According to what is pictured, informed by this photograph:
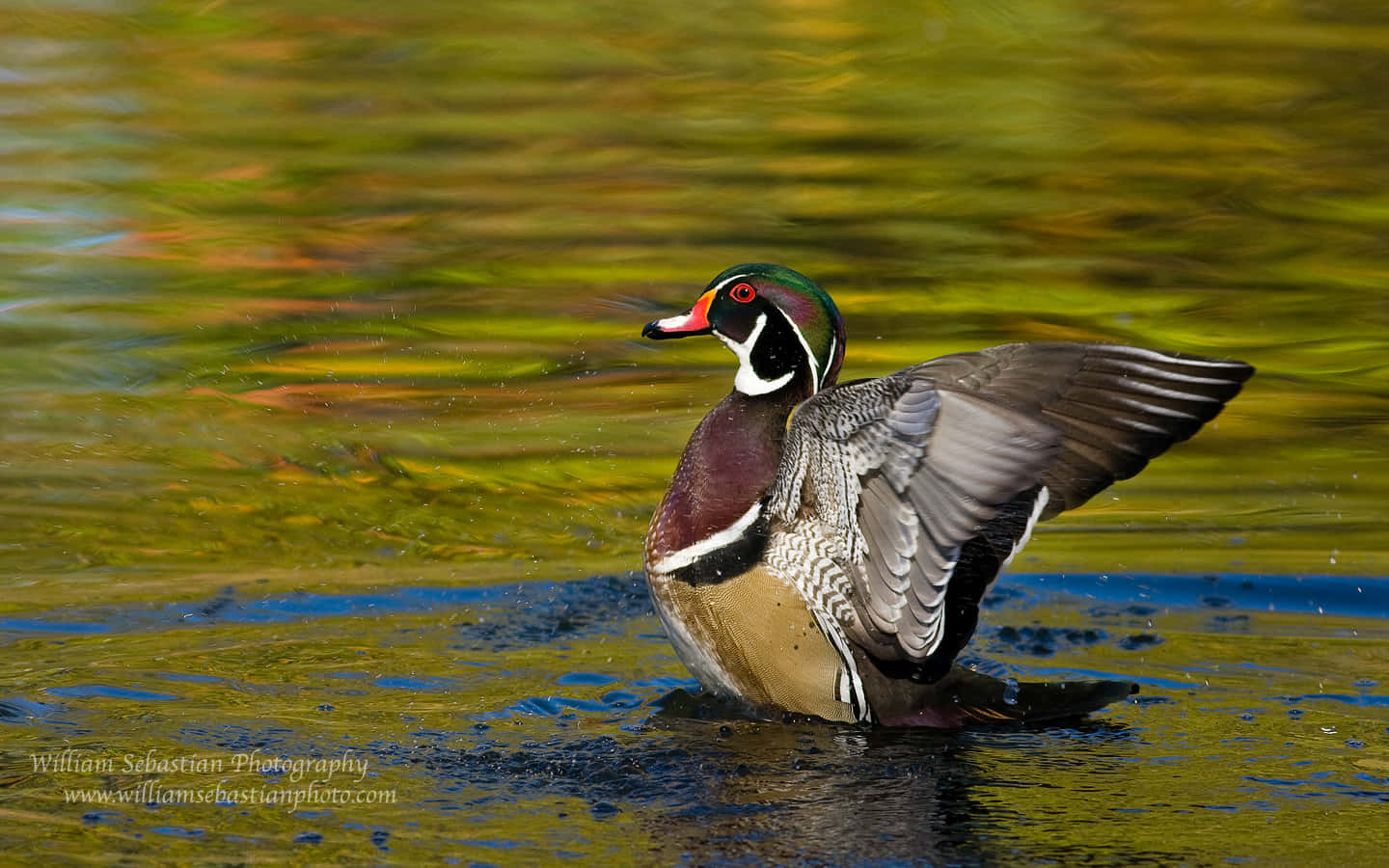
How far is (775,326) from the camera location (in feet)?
20.9

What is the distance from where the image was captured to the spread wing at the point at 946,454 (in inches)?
211

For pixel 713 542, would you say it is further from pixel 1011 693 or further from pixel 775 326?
pixel 1011 693

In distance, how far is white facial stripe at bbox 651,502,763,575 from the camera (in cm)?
617

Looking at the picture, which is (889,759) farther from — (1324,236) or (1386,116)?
(1386,116)

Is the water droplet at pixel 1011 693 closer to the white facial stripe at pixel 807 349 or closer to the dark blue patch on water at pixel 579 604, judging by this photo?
the dark blue patch on water at pixel 579 604

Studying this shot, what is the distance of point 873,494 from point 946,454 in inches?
13.1

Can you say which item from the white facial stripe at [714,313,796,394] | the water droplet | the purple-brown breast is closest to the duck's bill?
the white facial stripe at [714,313,796,394]

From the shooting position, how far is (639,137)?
46.2 feet

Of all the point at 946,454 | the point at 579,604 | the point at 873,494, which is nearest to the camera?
the point at 946,454

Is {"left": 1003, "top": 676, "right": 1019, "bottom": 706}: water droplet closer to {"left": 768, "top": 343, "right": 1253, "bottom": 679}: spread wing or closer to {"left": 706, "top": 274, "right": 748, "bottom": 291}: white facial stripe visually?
{"left": 768, "top": 343, "right": 1253, "bottom": 679}: spread wing

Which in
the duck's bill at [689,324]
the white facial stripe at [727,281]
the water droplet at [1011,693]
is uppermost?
the white facial stripe at [727,281]

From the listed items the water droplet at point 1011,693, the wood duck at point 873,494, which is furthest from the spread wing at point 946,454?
the water droplet at point 1011,693

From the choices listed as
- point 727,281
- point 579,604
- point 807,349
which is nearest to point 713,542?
point 807,349

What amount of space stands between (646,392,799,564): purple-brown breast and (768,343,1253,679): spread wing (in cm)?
19
